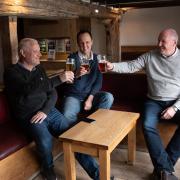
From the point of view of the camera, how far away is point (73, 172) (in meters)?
2.17

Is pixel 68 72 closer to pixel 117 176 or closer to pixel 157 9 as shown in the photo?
pixel 117 176

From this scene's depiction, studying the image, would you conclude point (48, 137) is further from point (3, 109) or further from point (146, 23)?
point (146, 23)

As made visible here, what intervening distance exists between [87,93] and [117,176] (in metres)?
0.92

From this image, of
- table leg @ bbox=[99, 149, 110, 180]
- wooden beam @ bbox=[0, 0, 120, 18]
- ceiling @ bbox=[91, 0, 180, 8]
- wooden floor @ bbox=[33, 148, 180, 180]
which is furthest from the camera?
ceiling @ bbox=[91, 0, 180, 8]

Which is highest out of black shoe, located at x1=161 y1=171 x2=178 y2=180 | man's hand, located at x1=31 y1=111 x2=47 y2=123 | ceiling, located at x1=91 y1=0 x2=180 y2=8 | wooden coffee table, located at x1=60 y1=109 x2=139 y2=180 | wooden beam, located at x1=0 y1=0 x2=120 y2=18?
ceiling, located at x1=91 y1=0 x2=180 y2=8

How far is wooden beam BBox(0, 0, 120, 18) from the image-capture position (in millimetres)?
3171

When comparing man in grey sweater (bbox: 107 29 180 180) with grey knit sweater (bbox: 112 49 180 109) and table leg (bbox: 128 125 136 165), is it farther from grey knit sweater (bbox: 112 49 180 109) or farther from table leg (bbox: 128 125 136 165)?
table leg (bbox: 128 125 136 165)

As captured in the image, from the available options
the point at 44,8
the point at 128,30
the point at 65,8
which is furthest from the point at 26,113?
the point at 128,30

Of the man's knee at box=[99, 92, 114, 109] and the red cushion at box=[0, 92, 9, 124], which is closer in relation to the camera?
the red cushion at box=[0, 92, 9, 124]

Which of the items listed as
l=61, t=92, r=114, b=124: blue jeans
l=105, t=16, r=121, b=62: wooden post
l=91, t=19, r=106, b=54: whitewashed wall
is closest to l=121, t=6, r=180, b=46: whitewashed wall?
l=105, t=16, r=121, b=62: wooden post

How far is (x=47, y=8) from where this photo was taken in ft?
12.6

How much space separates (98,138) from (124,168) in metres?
0.84

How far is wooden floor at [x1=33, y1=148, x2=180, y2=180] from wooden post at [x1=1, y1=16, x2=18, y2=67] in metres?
1.47

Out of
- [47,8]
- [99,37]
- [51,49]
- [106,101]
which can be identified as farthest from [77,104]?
[99,37]
